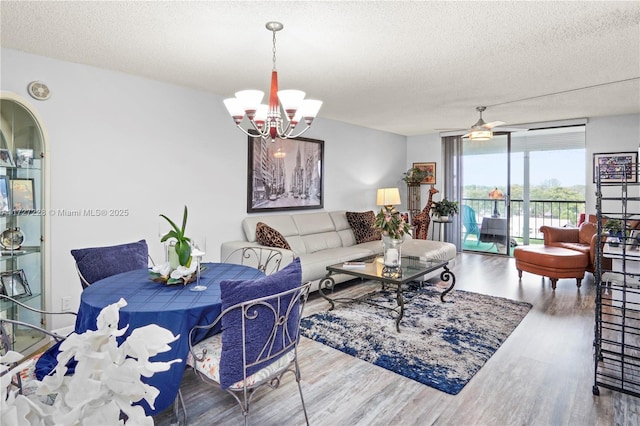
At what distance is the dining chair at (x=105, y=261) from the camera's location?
255 cm

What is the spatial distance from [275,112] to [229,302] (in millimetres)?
1467

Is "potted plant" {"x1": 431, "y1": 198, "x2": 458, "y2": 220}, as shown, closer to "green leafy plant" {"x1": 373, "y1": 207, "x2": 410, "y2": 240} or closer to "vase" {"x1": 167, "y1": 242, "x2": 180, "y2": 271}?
"green leafy plant" {"x1": 373, "y1": 207, "x2": 410, "y2": 240}

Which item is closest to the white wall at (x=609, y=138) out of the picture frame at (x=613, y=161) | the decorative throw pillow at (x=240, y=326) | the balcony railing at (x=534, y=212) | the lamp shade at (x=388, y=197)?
the picture frame at (x=613, y=161)

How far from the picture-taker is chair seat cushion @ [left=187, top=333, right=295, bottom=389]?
5.81 ft

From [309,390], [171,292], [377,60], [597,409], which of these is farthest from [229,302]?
[377,60]

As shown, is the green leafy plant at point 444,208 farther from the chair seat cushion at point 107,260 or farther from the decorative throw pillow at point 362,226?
the chair seat cushion at point 107,260

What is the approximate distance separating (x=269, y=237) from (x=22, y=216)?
2256mm

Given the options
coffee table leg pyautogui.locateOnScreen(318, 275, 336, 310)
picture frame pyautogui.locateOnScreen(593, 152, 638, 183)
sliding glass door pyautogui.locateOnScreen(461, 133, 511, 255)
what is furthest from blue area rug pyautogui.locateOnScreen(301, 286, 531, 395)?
sliding glass door pyautogui.locateOnScreen(461, 133, 511, 255)

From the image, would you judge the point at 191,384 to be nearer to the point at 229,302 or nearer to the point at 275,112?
the point at 229,302

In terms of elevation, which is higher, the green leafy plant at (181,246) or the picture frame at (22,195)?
the picture frame at (22,195)

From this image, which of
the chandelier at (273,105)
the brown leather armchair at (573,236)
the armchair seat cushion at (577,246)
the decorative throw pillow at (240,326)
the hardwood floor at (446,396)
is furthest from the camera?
the brown leather armchair at (573,236)

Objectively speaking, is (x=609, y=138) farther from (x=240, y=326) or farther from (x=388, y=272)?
(x=240, y=326)

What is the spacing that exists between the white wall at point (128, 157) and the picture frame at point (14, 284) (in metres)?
0.18

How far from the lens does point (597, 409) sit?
83.4 inches
